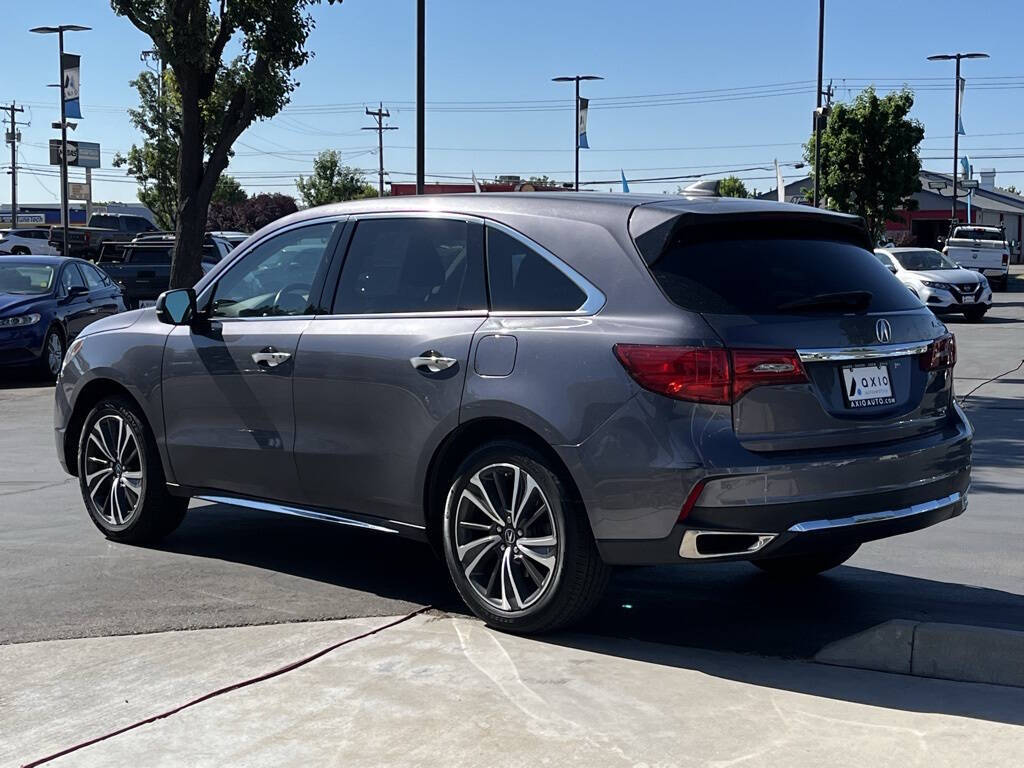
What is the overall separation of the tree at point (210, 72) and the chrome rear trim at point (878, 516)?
1750 cm

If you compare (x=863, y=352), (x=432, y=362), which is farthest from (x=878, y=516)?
(x=432, y=362)

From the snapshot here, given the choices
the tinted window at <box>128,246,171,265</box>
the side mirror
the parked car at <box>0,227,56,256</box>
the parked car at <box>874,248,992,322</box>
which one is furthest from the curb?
the parked car at <box>0,227,56,256</box>

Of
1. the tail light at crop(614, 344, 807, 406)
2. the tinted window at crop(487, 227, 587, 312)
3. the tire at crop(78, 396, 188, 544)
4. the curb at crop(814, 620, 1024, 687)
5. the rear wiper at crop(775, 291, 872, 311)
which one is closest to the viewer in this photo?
the tail light at crop(614, 344, 807, 406)

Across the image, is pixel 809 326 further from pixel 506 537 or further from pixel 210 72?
pixel 210 72

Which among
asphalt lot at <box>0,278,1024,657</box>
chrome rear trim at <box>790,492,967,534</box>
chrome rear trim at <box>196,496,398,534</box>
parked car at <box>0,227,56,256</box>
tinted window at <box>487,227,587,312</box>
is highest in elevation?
parked car at <box>0,227,56,256</box>

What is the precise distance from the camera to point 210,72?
21.8 m

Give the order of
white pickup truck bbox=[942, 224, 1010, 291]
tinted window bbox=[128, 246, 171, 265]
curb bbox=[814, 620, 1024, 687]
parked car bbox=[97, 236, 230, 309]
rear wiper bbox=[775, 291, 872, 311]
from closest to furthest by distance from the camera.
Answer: curb bbox=[814, 620, 1024, 687] → rear wiper bbox=[775, 291, 872, 311] → parked car bbox=[97, 236, 230, 309] → tinted window bbox=[128, 246, 171, 265] → white pickup truck bbox=[942, 224, 1010, 291]

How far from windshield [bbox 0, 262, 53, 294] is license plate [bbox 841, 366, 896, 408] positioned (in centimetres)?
1446

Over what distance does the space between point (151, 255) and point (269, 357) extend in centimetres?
2303

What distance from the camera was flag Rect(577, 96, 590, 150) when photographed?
45.8 metres

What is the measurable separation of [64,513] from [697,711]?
196 inches

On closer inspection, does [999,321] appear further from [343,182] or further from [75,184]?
[75,184]

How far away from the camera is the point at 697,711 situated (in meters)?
4.50

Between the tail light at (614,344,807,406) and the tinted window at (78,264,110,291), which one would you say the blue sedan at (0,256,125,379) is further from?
the tail light at (614,344,807,406)
